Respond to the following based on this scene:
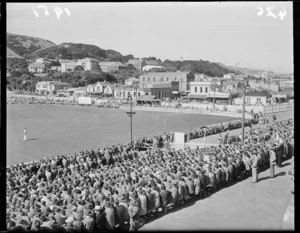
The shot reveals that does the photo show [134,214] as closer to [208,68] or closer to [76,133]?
[76,133]

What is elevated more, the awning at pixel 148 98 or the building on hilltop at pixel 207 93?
the building on hilltop at pixel 207 93

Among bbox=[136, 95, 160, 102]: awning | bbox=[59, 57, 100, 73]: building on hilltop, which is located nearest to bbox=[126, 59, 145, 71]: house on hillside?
bbox=[59, 57, 100, 73]: building on hilltop

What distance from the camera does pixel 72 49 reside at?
271 ft

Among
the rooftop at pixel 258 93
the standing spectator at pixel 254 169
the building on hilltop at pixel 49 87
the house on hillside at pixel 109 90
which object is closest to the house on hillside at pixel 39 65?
the building on hilltop at pixel 49 87

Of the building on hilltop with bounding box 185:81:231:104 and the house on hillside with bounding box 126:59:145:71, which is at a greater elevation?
the house on hillside with bounding box 126:59:145:71

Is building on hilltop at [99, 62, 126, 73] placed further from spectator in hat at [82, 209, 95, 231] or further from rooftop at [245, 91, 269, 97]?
spectator in hat at [82, 209, 95, 231]

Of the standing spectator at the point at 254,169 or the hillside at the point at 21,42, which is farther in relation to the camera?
the hillside at the point at 21,42

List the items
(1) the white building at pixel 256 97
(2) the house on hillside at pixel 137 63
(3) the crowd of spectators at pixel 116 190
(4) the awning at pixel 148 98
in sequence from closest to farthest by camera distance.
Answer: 1. (3) the crowd of spectators at pixel 116 190
2. (1) the white building at pixel 256 97
3. (4) the awning at pixel 148 98
4. (2) the house on hillside at pixel 137 63

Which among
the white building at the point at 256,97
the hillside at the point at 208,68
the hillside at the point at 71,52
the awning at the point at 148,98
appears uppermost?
the hillside at the point at 71,52

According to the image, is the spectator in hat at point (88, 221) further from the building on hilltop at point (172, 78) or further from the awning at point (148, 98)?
the building on hilltop at point (172, 78)

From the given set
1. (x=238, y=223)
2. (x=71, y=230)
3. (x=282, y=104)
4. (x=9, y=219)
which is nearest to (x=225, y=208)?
(x=238, y=223)

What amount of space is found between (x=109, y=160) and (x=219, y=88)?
4753 cm

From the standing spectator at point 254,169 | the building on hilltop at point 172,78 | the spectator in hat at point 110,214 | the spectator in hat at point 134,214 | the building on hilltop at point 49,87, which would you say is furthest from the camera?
the building on hilltop at point 49,87

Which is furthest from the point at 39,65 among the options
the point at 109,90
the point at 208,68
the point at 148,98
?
the point at 208,68
